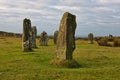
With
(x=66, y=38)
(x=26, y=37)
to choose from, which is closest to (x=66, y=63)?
(x=66, y=38)

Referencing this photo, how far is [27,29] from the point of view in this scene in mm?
40219

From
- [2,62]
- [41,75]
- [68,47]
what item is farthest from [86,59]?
[41,75]

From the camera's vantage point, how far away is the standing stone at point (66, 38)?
27.2 metres

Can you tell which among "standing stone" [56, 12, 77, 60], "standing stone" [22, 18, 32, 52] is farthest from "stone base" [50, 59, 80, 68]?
"standing stone" [22, 18, 32, 52]

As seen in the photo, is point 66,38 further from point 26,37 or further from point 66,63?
point 26,37

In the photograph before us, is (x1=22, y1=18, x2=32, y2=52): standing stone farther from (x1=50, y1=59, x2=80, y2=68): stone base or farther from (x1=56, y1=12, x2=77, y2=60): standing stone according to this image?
(x1=50, y1=59, x2=80, y2=68): stone base

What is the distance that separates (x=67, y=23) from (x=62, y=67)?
371 centimetres

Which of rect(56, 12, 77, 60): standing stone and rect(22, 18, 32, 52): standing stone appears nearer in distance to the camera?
rect(56, 12, 77, 60): standing stone

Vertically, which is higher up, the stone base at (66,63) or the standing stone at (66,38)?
the standing stone at (66,38)

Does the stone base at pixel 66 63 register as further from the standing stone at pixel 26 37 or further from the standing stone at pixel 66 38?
the standing stone at pixel 26 37

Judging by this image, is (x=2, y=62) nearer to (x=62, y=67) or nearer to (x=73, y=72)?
(x=62, y=67)

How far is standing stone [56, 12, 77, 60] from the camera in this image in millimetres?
27203

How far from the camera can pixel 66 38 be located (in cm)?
2734

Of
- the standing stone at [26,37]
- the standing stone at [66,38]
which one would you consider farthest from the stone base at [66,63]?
the standing stone at [26,37]
